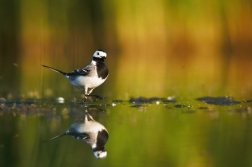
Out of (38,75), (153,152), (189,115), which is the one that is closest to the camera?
(153,152)

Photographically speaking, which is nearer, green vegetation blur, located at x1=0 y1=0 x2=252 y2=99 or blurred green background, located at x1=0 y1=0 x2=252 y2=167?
blurred green background, located at x1=0 y1=0 x2=252 y2=167

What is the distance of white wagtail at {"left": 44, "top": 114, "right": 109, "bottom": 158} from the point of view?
6.14 meters

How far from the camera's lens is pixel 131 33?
71.4ft

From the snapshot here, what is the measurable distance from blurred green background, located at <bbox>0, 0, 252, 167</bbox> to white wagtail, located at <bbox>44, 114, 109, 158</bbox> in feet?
0.30

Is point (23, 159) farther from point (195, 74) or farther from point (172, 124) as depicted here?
point (195, 74)

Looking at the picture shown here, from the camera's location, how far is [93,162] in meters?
5.59

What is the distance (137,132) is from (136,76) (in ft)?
26.4

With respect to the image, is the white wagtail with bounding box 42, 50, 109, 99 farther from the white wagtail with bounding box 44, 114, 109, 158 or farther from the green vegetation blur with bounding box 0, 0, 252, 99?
the green vegetation blur with bounding box 0, 0, 252, 99

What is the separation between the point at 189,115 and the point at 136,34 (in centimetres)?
1344

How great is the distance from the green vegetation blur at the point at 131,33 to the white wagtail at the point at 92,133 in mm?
9877

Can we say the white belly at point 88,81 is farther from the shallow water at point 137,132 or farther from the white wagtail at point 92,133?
the white wagtail at point 92,133

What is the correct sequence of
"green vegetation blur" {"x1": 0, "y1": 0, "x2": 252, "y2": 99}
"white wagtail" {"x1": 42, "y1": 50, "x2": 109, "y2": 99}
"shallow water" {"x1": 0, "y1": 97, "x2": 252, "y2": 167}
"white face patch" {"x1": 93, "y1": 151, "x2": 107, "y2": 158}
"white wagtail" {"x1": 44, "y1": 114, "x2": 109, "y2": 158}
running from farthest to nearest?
1. "green vegetation blur" {"x1": 0, "y1": 0, "x2": 252, "y2": 99}
2. "white wagtail" {"x1": 42, "y1": 50, "x2": 109, "y2": 99}
3. "white wagtail" {"x1": 44, "y1": 114, "x2": 109, "y2": 158}
4. "white face patch" {"x1": 93, "y1": 151, "x2": 107, "y2": 158}
5. "shallow water" {"x1": 0, "y1": 97, "x2": 252, "y2": 167}

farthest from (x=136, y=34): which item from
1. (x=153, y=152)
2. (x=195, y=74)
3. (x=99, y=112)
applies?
(x=153, y=152)

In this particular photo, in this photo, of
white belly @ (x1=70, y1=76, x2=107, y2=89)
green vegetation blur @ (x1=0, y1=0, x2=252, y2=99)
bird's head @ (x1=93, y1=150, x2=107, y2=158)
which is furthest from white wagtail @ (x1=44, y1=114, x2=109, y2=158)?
green vegetation blur @ (x1=0, y1=0, x2=252, y2=99)
